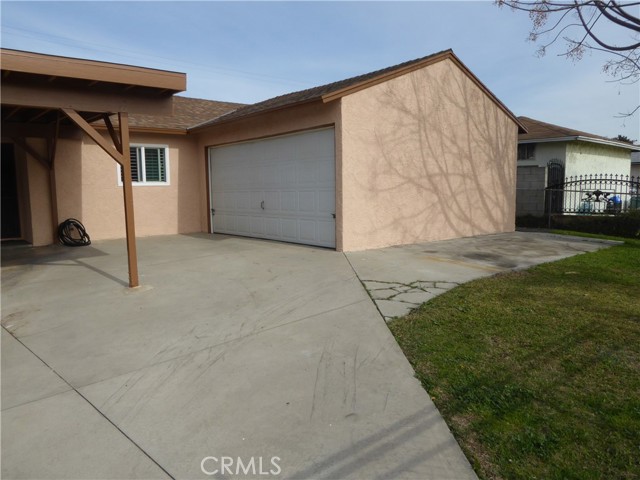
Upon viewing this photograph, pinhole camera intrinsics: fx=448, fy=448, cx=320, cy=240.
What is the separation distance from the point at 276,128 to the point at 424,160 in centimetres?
363

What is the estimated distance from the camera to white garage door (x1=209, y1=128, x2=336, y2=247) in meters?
9.70

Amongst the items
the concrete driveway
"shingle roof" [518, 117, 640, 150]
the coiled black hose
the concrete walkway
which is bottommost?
the concrete driveway

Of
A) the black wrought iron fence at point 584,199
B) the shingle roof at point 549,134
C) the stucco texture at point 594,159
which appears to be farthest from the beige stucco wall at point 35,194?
the stucco texture at point 594,159

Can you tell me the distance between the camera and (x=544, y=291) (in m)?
6.13

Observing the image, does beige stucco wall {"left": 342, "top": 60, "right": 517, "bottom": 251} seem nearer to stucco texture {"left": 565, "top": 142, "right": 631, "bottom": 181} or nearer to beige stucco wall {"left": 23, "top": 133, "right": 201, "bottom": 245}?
beige stucco wall {"left": 23, "top": 133, "right": 201, "bottom": 245}

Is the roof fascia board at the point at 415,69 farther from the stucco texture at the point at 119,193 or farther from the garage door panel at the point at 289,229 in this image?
the stucco texture at the point at 119,193

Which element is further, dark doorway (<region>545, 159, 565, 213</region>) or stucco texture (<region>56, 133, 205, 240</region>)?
dark doorway (<region>545, 159, 565, 213</region>)

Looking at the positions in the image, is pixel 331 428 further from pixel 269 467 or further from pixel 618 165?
pixel 618 165

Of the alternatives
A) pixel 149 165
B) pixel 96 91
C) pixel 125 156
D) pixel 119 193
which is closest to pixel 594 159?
pixel 149 165

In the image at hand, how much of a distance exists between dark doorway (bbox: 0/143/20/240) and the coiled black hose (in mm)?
1584

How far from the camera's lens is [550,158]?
60.2ft

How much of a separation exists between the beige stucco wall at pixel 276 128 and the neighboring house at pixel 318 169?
0.03 metres

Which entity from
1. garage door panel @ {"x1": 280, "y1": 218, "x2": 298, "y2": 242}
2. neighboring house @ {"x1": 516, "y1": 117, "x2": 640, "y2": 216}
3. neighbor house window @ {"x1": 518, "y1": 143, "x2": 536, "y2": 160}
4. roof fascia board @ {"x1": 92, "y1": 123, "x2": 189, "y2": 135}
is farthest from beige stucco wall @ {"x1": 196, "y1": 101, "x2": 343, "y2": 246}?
neighbor house window @ {"x1": 518, "y1": 143, "x2": 536, "y2": 160}

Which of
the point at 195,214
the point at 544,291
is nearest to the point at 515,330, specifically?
the point at 544,291
